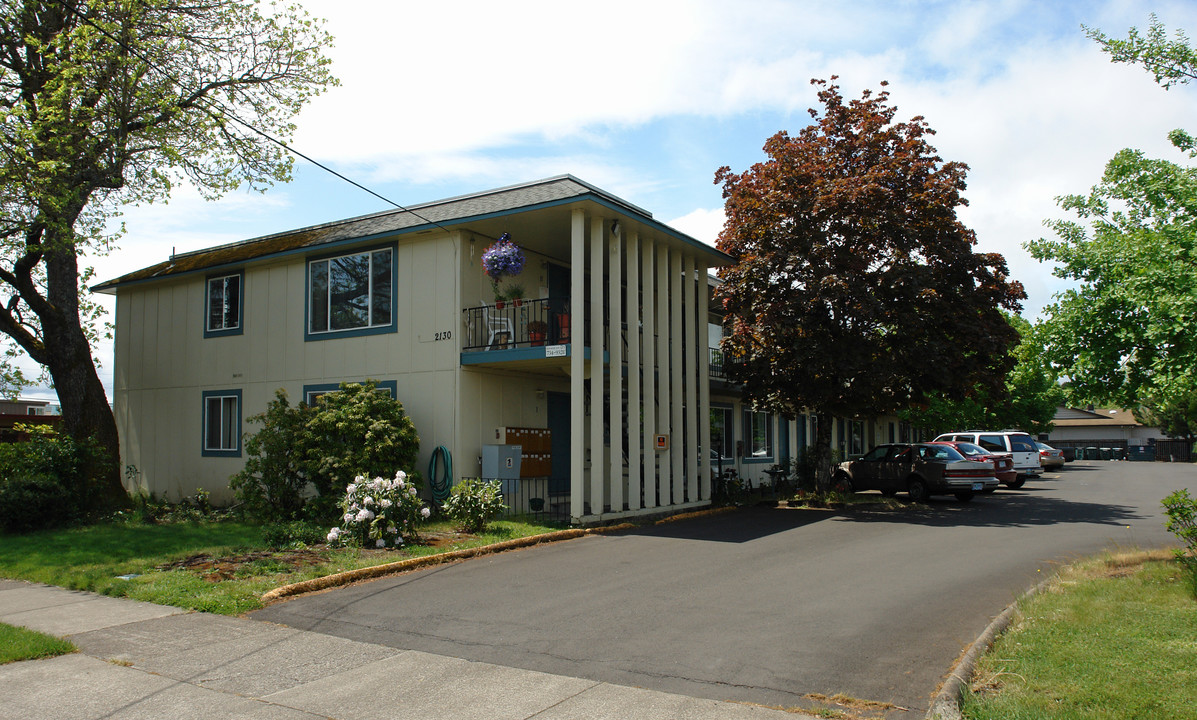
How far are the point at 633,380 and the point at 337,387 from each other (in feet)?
19.9

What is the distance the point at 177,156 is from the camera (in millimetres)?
16453

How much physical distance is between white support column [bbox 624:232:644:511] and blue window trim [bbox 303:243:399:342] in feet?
15.0

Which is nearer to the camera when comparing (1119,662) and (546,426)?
(1119,662)

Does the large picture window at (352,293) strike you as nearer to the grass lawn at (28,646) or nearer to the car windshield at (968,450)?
the grass lawn at (28,646)

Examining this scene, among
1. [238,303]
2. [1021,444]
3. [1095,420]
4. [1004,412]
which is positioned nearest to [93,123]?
[238,303]

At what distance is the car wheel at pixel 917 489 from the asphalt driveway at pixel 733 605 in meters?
5.50

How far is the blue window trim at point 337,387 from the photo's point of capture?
15898mm

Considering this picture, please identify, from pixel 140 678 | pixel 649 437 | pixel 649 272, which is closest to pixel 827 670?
pixel 140 678

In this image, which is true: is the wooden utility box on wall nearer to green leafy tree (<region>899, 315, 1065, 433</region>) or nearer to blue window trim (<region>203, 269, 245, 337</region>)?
blue window trim (<region>203, 269, 245, 337</region>)

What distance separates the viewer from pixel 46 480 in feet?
46.4

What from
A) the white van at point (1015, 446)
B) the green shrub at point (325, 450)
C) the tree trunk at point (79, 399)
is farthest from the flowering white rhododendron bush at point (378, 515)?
the white van at point (1015, 446)

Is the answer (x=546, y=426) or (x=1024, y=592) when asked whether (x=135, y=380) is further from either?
(x=1024, y=592)

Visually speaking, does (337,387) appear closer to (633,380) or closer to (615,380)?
(615,380)

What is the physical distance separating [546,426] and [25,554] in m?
9.18
